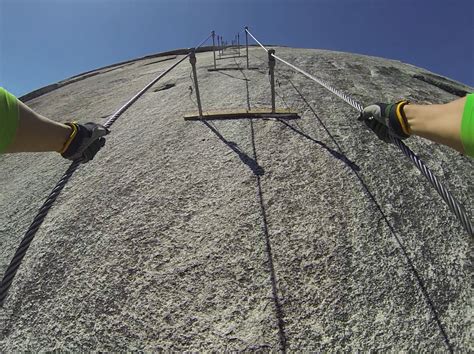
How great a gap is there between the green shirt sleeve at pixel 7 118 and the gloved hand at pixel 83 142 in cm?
63

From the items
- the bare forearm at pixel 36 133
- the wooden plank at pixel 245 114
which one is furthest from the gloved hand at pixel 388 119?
the bare forearm at pixel 36 133

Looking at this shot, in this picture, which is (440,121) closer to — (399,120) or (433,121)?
(433,121)

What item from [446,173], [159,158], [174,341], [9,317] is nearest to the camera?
[174,341]

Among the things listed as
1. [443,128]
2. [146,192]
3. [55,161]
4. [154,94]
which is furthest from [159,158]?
[443,128]

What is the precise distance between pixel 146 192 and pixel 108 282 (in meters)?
1.40

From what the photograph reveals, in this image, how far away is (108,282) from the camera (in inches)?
128

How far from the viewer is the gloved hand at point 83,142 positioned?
Result: 2863mm

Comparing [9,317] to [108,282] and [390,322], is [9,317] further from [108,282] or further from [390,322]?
[390,322]

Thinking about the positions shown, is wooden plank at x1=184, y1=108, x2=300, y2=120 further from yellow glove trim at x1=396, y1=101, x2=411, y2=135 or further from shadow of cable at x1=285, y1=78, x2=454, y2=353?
yellow glove trim at x1=396, y1=101, x2=411, y2=135

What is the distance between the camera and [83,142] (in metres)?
2.94

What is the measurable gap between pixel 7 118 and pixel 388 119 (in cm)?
296

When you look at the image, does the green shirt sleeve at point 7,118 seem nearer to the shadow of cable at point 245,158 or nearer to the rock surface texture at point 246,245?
the rock surface texture at point 246,245

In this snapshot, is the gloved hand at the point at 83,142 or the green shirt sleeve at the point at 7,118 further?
the gloved hand at the point at 83,142

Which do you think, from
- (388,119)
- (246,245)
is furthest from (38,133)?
(388,119)
